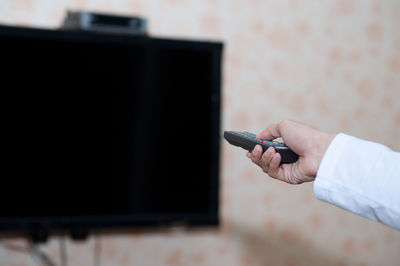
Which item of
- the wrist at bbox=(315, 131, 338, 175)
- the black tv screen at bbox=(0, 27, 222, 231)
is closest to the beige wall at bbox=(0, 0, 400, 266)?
the black tv screen at bbox=(0, 27, 222, 231)

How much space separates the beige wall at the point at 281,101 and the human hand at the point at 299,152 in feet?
1.84

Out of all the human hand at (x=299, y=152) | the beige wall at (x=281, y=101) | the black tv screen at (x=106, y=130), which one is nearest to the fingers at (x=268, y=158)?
the human hand at (x=299, y=152)

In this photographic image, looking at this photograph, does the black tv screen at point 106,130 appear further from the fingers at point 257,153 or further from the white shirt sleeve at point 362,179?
the white shirt sleeve at point 362,179

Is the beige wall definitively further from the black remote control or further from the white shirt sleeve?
the white shirt sleeve

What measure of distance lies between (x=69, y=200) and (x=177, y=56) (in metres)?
0.54

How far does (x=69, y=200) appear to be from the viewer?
121 centimetres

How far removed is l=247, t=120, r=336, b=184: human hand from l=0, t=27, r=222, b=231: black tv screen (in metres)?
0.46

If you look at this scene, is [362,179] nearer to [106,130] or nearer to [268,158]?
[268,158]

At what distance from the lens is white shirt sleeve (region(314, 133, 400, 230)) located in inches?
28.2

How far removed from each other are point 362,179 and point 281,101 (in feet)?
2.50

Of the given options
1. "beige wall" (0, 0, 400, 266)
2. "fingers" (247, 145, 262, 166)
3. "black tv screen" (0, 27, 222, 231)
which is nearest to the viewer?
"fingers" (247, 145, 262, 166)

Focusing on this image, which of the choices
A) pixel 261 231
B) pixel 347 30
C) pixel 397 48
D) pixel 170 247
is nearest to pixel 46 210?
pixel 170 247

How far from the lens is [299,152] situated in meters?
0.84

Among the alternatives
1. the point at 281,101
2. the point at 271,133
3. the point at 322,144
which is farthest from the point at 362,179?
the point at 281,101
